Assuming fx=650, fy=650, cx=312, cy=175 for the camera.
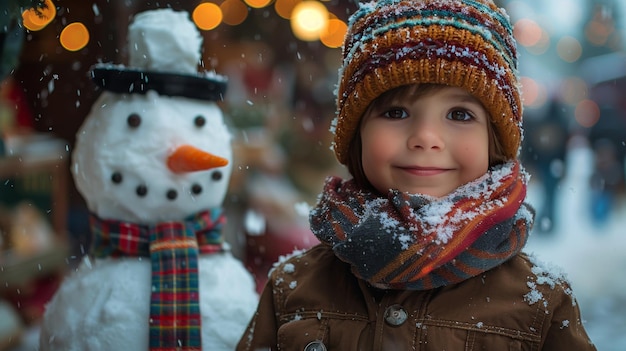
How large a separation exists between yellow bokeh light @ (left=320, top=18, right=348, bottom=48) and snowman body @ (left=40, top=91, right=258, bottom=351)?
11.1 ft

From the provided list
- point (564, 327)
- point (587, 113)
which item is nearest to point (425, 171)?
point (564, 327)

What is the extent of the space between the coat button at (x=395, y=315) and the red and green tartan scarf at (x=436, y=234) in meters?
0.05

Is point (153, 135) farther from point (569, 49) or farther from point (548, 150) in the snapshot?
point (569, 49)

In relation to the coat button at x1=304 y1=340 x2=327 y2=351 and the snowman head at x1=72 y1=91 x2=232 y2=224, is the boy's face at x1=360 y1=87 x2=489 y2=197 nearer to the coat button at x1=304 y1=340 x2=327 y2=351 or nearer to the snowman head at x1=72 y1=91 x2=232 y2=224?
the coat button at x1=304 y1=340 x2=327 y2=351

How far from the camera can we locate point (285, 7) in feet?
17.6

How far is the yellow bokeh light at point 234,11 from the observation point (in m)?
5.21

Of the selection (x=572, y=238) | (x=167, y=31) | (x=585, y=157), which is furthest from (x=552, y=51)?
(x=167, y=31)

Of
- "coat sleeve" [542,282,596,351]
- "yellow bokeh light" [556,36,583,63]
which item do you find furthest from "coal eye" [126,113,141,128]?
"yellow bokeh light" [556,36,583,63]

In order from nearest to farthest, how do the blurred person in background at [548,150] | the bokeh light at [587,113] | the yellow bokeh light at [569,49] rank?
the blurred person in background at [548,150] → the bokeh light at [587,113] → the yellow bokeh light at [569,49]

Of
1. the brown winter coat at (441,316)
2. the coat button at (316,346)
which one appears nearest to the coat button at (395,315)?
the brown winter coat at (441,316)

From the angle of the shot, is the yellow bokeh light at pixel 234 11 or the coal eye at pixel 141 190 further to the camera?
the yellow bokeh light at pixel 234 11

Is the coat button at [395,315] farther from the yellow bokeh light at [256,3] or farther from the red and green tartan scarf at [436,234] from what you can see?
the yellow bokeh light at [256,3]

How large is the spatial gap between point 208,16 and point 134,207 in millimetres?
2737

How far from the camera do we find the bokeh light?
26.8ft
